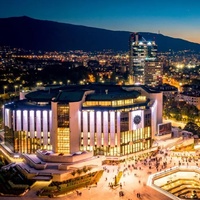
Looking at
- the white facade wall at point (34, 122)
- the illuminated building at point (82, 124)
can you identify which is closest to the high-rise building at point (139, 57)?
the illuminated building at point (82, 124)

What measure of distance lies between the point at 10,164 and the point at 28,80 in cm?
6288

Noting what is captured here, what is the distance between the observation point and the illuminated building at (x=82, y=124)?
4209cm

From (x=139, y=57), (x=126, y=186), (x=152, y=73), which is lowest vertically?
(x=126, y=186)

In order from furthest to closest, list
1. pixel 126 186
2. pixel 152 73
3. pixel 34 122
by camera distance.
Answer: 1. pixel 152 73
2. pixel 34 122
3. pixel 126 186

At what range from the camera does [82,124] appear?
42531mm

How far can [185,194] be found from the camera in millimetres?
37906

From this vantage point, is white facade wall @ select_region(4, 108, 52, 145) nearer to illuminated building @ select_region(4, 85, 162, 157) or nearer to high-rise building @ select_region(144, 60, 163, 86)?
illuminated building @ select_region(4, 85, 162, 157)

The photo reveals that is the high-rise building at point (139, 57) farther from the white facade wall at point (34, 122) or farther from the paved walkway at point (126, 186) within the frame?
the paved walkway at point (126, 186)

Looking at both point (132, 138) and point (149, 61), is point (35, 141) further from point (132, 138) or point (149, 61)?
point (149, 61)

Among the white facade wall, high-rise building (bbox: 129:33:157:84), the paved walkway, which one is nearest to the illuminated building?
the white facade wall

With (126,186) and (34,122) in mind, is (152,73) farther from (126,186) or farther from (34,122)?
(126,186)

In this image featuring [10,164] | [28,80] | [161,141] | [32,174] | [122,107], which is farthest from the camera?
[28,80]

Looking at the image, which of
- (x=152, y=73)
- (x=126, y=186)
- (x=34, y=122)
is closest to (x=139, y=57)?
(x=152, y=73)

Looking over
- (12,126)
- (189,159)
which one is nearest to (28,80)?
(12,126)
